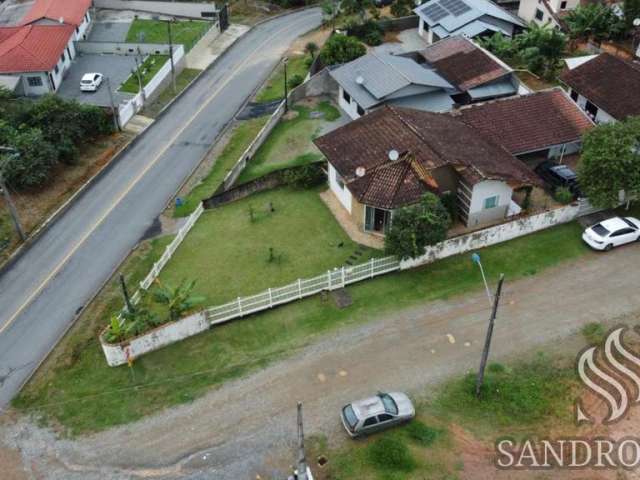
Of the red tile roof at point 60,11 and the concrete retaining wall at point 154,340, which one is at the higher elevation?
the red tile roof at point 60,11

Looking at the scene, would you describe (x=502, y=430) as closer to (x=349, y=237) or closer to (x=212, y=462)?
(x=212, y=462)

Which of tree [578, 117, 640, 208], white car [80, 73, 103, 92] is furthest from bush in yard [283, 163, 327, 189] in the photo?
white car [80, 73, 103, 92]

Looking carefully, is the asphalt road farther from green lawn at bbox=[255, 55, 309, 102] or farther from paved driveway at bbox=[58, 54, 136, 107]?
paved driveway at bbox=[58, 54, 136, 107]

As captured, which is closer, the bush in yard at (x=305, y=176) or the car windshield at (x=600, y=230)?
the car windshield at (x=600, y=230)

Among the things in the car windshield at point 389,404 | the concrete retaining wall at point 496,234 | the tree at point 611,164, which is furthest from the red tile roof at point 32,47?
the tree at point 611,164

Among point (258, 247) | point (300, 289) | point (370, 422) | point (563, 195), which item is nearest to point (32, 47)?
point (258, 247)

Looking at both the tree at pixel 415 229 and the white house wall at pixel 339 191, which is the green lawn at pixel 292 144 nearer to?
the white house wall at pixel 339 191

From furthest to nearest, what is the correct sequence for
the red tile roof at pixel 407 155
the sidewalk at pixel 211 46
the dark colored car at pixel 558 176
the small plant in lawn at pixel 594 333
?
the sidewalk at pixel 211 46
the dark colored car at pixel 558 176
the red tile roof at pixel 407 155
the small plant in lawn at pixel 594 333

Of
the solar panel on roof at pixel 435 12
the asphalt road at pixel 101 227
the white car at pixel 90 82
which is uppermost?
the solar panel on roof at pixel 435 12
